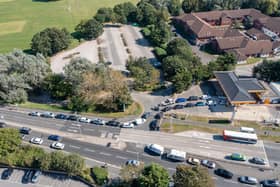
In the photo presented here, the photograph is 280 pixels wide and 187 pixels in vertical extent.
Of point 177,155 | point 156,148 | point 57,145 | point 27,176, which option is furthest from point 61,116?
point 177,155

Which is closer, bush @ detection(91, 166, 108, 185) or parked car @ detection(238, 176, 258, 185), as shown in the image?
bush @ detection(91, 166, 108, 185)

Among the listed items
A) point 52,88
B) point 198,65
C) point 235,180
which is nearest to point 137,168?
point 235,180

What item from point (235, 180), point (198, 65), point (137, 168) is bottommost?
point (235, 180)

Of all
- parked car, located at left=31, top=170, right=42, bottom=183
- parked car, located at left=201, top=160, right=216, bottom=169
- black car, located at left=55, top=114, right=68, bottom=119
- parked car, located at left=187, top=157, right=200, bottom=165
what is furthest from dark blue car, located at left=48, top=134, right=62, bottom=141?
parked car, located at left=201, top=160, right=216, bottom=169

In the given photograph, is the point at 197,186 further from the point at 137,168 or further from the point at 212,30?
the point at 212,30

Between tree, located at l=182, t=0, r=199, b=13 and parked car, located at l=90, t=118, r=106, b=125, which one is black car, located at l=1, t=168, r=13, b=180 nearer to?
parked car, located at l=90, t=118, r=106, b=125

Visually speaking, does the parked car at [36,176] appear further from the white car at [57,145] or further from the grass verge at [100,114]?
the grass verge at [100,114]
